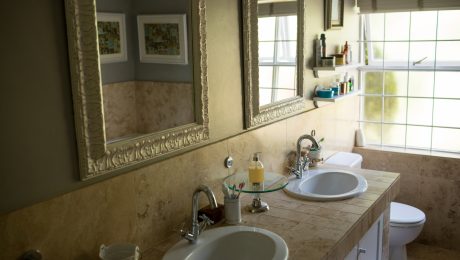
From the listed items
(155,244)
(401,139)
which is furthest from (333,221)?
(401,139)

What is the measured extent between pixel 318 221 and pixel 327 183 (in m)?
0.71

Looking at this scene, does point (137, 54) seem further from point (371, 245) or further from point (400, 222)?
point (400, 222)

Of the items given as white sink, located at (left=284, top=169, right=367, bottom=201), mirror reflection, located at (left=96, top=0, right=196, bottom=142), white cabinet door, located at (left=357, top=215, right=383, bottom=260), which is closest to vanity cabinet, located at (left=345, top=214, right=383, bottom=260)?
white cabinet door, located at (left=357, top=215, right=383, bottom=260)

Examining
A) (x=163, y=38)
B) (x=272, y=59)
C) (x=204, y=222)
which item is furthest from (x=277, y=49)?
(x=204, y=222)

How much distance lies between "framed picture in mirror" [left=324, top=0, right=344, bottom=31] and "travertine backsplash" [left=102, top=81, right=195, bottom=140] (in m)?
1.46

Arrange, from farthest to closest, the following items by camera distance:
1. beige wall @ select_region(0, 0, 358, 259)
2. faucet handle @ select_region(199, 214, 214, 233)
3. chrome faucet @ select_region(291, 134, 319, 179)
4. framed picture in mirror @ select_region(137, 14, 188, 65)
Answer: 1. chrome faucet @ select_region(291, 134, 319, 179)
2. faucet handle @ select_region(199, 214, 214, 233)
3. framed picture in mirror @ select_region(137, 14, 188, 65)
4. beige wall @ select_region(0, 0, 358, 259)

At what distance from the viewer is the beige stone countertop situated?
1.83 metres

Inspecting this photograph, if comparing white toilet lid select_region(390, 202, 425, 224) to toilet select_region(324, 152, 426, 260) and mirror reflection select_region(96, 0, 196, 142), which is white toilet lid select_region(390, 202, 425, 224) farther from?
mirror reflection select_region(96, 0, 196, 142)

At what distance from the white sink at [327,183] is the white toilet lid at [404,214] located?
62 centimetres

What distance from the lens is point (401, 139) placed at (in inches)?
147

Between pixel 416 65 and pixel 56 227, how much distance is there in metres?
2.99

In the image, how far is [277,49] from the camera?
2578 millimetres

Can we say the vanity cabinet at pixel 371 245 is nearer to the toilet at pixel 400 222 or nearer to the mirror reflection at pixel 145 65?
the toilet at pixel 400 222

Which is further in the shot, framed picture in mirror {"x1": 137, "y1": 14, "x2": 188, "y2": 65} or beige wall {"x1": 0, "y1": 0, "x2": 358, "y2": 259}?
framed picture in mirror {"x1": 137, "y1": 14, "x2": 188, "y2": 65}
